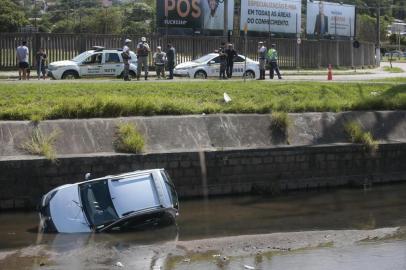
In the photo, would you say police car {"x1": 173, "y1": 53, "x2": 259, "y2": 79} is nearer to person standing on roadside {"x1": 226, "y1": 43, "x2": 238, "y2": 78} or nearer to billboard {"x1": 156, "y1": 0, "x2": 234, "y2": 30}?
person standing on roadside {"x1": 226, "y1": 43, "x2": 238, "y2": 78}

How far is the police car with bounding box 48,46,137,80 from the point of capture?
29.8 meters

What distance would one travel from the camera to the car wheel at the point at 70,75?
29.8 metres

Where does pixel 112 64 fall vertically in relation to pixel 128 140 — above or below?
above

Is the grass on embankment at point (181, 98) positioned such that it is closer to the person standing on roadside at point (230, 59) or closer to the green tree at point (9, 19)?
the person standing on roadside at point (230, 59)

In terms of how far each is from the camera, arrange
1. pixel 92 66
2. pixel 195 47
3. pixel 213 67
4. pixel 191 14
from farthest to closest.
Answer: pixel 191 14 → pixel 195 47 → pixel 213 67 → pixel 92 66

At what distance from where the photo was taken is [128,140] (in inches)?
643

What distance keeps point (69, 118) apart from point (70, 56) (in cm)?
2011

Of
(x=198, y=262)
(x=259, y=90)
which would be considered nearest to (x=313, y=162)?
(x=259, y=90)

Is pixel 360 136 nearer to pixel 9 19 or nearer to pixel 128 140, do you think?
pixel 128 140

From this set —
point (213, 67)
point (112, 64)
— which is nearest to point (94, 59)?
point (112, 64)

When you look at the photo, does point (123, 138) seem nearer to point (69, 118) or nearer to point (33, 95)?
point (69, 118)

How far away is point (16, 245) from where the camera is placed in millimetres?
12508

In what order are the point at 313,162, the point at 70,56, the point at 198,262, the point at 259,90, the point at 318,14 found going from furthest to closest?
the point at 318,14 → the point at 70,56 → the point at 259,90 → the point at 313,162 → the point at 198,262

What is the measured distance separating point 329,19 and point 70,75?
33841 millimetres
